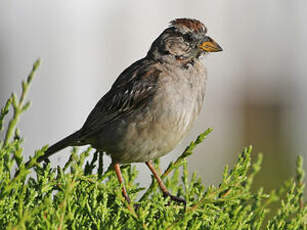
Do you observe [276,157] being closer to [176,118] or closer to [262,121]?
[262,121]

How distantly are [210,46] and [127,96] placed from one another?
0.61 m

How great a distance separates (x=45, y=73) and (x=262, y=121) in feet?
15.0

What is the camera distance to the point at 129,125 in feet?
10.7

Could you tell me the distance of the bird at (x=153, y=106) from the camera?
3.17 meters

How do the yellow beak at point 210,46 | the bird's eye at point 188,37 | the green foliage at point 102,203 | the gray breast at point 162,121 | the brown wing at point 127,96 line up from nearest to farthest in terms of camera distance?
the green foliage at point 102,203, the gray breast at point 162,121, the brown wing at point 127,96, the yellow beak at point 210,46, the bird's eye at point 188,37

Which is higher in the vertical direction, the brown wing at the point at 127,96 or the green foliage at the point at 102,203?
the brown wing at the point at 127,96

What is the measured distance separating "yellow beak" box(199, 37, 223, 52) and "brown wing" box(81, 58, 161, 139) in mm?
341

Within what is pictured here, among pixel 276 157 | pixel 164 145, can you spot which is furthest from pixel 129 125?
pixel 276 157

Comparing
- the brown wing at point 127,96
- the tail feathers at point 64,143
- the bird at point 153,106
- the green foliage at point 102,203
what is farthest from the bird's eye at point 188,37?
the green foliage at point 102,203

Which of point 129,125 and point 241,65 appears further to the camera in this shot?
point 241,65

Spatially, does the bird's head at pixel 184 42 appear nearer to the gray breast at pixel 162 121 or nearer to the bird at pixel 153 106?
the bird at pixel 153 106

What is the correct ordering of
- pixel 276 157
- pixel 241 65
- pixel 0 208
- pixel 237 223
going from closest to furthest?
pixel 0 208 → pixel 237 223 → pixel 276 157 → pixel 241 65

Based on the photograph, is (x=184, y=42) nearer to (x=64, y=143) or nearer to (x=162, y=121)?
(x=162, y=121)

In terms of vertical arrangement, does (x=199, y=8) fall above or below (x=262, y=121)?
above
